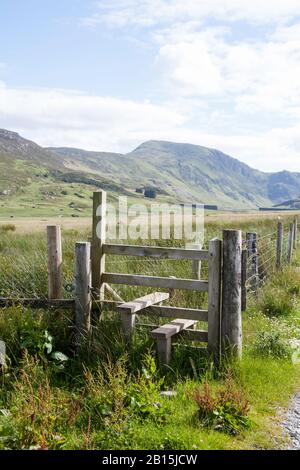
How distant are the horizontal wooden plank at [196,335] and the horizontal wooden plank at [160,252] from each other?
0.92 metres

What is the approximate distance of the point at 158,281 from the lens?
669 centimetres

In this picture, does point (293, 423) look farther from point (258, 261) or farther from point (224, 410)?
point (258, 261)

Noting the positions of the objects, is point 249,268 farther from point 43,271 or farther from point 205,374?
point 205,374

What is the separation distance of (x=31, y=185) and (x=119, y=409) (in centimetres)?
16887

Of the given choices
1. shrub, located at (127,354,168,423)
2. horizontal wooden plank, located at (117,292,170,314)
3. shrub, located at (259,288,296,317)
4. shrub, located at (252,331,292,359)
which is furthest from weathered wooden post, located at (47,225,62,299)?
shrub, located at (259,288,296,317)

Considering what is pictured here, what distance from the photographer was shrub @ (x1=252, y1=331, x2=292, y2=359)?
258 inches

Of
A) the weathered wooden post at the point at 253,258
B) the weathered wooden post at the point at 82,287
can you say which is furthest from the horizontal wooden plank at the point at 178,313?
the weathered wooden post at the point at 253,258

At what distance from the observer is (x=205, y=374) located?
574cm

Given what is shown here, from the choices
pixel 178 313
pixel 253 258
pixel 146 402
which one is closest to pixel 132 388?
pixel 146 402

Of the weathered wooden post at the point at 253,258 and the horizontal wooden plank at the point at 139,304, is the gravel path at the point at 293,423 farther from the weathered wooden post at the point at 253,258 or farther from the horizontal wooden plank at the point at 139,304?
the weathered wooden post at the point at 253,258

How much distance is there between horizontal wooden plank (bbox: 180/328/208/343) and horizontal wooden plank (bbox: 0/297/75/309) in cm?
166

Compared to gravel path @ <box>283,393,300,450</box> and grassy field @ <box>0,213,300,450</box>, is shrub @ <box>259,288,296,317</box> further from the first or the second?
gravel path @ <box>283,393,300,450</box>

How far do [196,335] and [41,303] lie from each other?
2.26 meters

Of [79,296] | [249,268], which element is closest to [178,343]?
[79,296]
